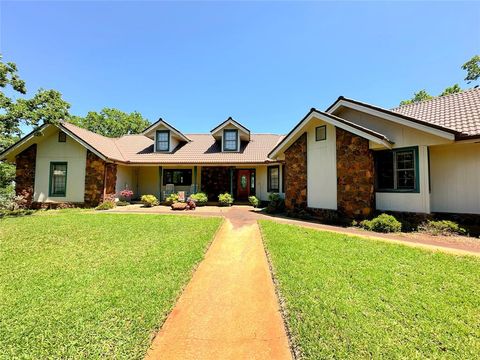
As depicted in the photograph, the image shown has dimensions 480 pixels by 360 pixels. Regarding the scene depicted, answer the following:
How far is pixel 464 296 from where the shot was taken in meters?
3.69

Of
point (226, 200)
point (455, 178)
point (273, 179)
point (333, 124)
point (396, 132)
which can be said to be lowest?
point (226, 200)

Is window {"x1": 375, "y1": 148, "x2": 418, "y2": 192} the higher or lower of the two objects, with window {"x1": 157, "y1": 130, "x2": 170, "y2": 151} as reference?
lower

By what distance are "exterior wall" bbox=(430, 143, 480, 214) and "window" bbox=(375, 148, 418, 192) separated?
0.98m

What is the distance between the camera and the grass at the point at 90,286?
2768mm

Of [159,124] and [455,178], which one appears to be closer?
[455,178]

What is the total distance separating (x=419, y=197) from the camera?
27.5 feet

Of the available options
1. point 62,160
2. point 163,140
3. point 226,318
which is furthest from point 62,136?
point 226,318

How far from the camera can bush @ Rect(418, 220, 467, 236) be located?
7438mm

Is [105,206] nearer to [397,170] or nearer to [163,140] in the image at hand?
[163,140]

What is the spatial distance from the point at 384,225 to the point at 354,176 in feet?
7.59

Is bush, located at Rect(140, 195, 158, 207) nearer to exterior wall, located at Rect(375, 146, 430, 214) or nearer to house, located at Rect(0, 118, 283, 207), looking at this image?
house, located at Rect(0, 118, 283, 207)

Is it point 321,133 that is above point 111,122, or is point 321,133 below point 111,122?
below

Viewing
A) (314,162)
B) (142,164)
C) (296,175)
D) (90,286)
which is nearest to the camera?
(90,286)

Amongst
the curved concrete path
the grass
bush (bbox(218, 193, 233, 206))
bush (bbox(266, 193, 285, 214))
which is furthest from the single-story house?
the curved concrete path
